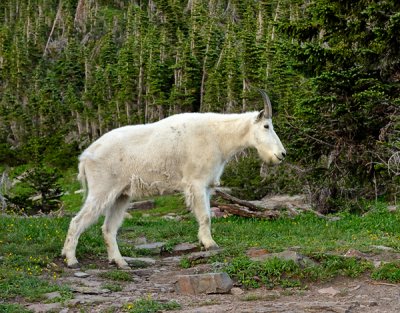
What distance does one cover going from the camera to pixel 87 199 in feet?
35.9

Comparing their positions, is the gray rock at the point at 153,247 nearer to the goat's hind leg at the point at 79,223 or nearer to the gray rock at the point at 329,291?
the goat's hind leg at the point at 79,223

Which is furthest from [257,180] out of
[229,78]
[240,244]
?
[229,78]

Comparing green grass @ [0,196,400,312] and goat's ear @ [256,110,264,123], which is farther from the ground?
goat's ear @ [256,110,264,123]

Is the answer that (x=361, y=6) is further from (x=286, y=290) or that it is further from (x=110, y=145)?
(x=286, y=290)

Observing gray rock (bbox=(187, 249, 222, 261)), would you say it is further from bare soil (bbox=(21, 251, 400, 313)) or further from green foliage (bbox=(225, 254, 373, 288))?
green foliage (bbox=(225, 254, 373, 288))

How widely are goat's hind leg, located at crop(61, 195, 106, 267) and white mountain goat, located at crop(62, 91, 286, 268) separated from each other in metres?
0.02

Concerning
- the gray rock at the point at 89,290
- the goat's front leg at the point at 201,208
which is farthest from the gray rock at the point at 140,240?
the gray rock at the point at 89,290

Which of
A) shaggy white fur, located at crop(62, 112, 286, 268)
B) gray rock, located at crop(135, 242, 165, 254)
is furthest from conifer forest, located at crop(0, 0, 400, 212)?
gray rock, located at crop(135, 242, 165, 254)

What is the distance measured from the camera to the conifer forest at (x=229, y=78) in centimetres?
1636

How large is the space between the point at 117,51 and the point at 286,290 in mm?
95003

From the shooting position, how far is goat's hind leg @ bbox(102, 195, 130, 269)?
10.6 m

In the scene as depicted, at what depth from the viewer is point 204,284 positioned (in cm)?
862

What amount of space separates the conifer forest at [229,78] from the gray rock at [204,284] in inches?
262

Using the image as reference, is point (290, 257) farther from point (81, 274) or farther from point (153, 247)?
point (153, 247)
